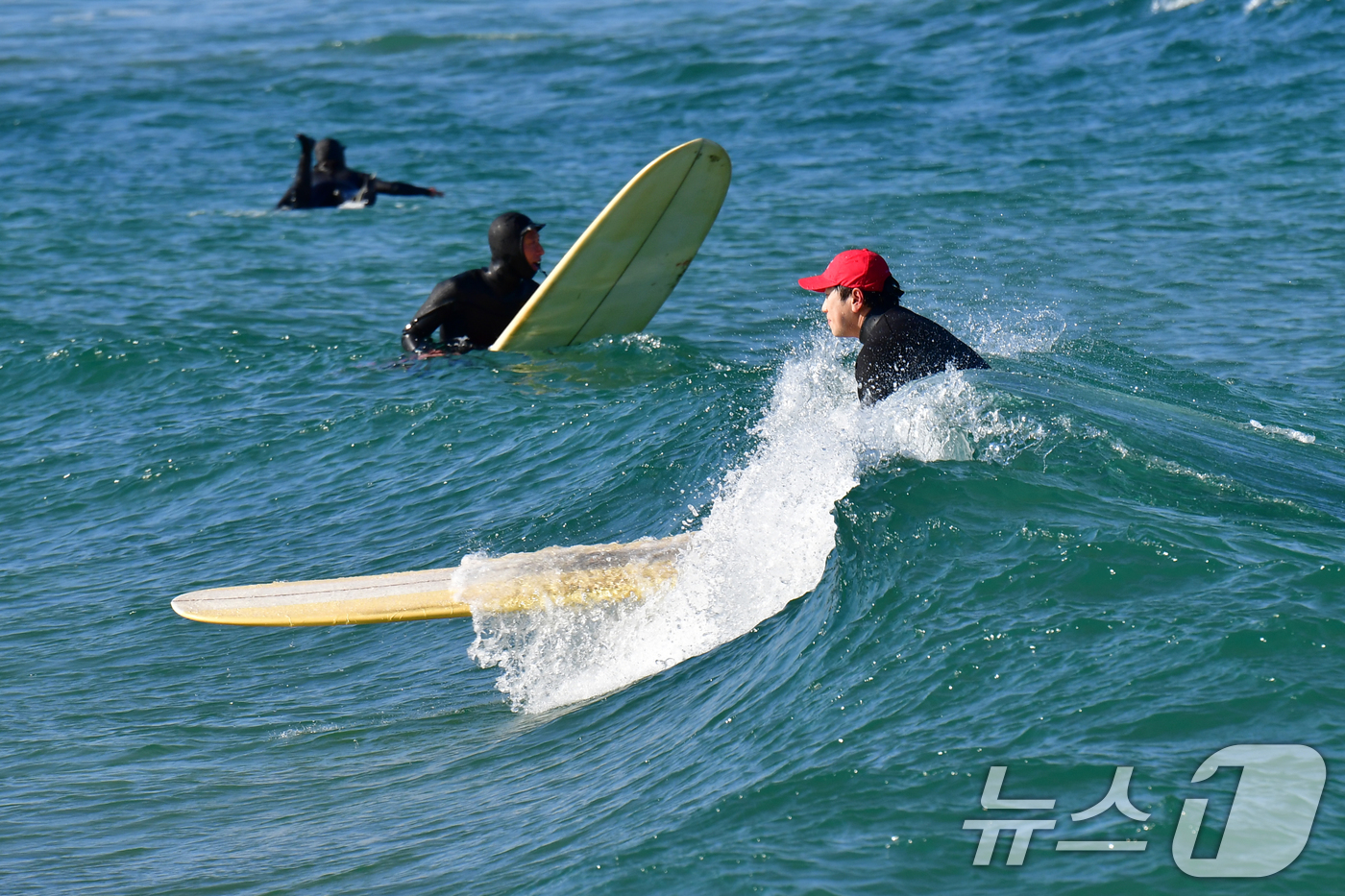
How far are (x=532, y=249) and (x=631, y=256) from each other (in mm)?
791

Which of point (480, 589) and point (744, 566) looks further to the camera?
point (480, 589)

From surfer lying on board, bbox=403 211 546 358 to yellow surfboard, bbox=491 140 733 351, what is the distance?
0.20 meters

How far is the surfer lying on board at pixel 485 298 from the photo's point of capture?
1018 cm

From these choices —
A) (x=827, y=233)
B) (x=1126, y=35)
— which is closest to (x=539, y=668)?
(x=827, y=233)

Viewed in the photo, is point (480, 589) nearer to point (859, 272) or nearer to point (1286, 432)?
point (859, 272)

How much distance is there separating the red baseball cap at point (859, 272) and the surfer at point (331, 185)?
11.0m

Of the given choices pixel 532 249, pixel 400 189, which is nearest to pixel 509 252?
pixel 532 249

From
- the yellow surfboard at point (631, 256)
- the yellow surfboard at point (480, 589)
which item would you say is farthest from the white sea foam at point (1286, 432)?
the yellow surfboard at point (631, 256)

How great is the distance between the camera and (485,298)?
10.4 m

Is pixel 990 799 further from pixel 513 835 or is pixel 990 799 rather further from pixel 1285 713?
pixel 513 835

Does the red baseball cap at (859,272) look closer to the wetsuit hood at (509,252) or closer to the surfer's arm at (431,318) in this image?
the wetsuit hood at (509,252)

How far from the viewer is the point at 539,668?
583 centimetres

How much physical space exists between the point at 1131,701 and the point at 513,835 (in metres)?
2.04

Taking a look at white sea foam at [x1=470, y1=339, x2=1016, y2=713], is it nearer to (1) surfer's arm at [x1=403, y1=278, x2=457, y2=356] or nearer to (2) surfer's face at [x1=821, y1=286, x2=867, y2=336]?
(2) surfer's face at [x1=821, y1=286, x2=867, y2=336]
